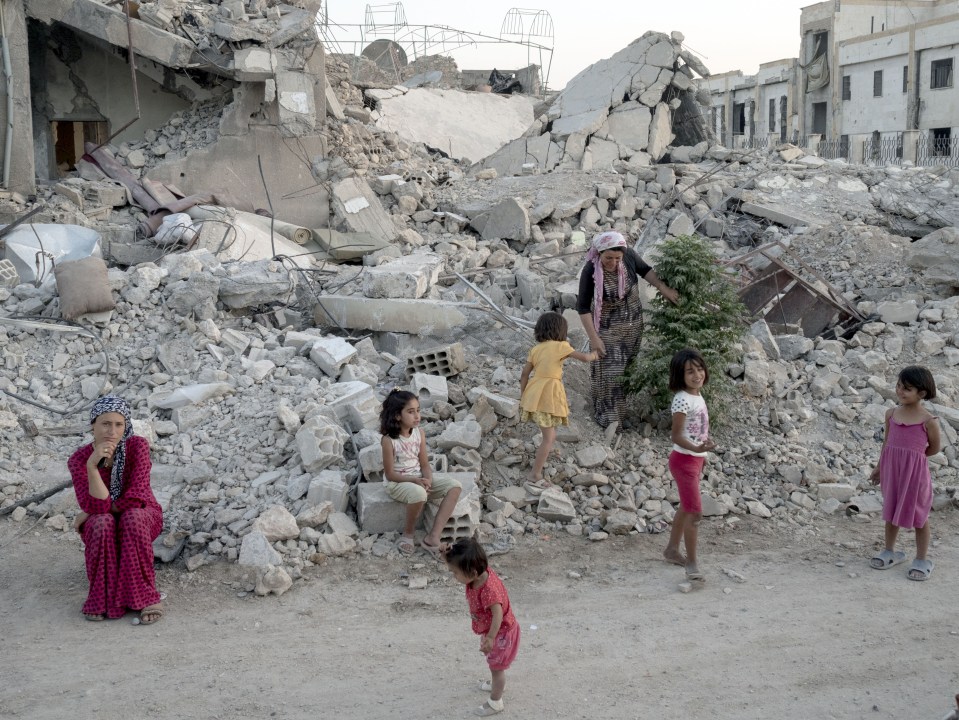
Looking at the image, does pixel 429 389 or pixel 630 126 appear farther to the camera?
pixel 630 126

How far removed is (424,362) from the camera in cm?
659

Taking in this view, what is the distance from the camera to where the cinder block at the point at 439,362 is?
657 centimetres

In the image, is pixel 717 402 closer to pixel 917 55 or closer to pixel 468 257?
pixel 468 257

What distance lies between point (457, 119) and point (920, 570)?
15.5 meters

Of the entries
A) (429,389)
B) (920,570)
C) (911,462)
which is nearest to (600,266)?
(429,389)

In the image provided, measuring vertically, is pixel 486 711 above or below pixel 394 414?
below

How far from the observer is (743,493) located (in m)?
5.79

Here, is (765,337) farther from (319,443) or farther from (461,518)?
(319,443)

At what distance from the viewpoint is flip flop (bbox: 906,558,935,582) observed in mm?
4695

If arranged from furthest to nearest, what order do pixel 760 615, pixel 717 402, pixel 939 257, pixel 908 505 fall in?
1. pixel 939 257
2. pixel 717 402
3. pixel 908 505
4. pixel 760 615

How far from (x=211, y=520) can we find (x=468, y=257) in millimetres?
5510

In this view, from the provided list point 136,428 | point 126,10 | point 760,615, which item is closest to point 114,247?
point 126,10

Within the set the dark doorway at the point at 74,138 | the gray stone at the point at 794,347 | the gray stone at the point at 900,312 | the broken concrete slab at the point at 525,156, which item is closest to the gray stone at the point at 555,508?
the gray stone at the point at 794,347

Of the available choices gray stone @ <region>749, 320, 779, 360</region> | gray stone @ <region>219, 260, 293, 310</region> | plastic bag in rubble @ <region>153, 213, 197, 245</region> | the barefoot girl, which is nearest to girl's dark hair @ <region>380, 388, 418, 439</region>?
the barefoot girl
